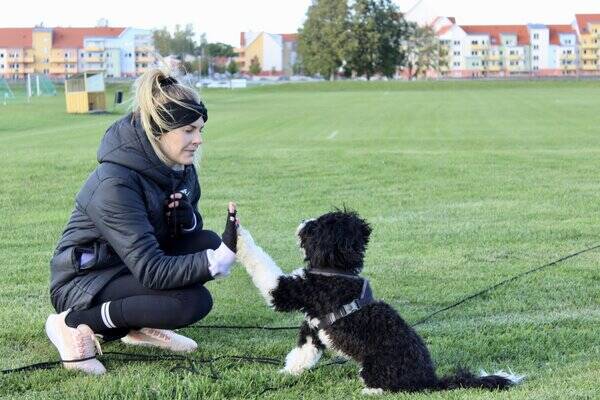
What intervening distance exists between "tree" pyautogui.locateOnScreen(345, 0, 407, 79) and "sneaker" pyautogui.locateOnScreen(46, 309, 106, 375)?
10674 cm

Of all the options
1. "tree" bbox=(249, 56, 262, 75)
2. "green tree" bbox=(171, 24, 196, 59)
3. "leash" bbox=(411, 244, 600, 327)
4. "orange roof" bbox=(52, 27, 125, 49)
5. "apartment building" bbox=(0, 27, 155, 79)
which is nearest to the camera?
"leash" bbox=(411, 244, 600, 327)

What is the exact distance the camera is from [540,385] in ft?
14.1

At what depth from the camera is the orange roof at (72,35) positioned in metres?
151

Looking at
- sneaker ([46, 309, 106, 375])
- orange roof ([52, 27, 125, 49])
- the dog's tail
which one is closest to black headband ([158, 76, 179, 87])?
sneaker ([46, 309, 106, 375])

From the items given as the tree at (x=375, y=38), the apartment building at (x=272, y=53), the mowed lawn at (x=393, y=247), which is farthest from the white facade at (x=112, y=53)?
the mowed lawn at (x=393, y=247)

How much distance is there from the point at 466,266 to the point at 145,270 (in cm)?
378

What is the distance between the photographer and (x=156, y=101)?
464 centimetres

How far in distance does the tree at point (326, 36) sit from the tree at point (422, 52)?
15914 millimetres

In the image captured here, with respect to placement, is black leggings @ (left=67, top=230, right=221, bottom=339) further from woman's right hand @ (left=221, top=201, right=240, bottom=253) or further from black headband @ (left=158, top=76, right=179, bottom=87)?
black headband @ (left=158, top=76, right=179, bottom=87)

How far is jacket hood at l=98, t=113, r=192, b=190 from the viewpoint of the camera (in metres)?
4.65

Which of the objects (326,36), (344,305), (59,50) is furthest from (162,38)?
(344,305)

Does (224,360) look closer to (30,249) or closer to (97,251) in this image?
(97,251)

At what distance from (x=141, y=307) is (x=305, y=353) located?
92 centimetres

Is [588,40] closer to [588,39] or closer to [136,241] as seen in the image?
[588,39]
